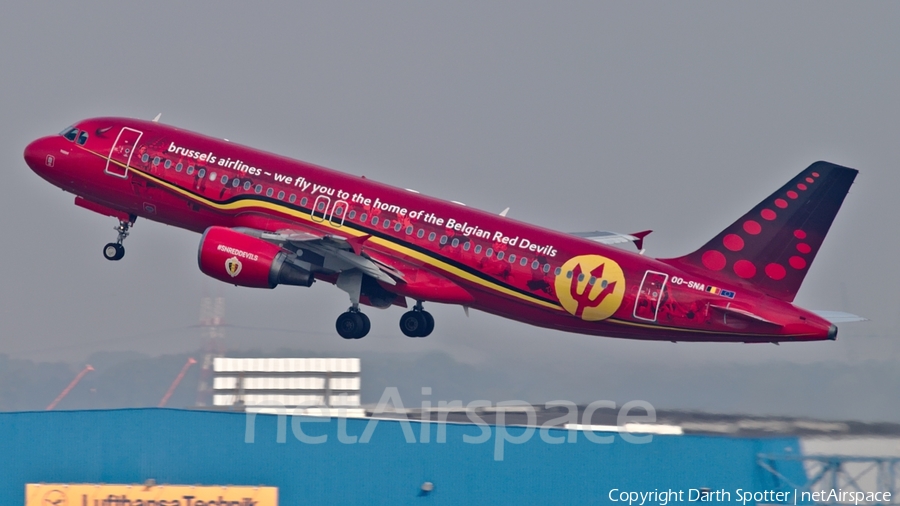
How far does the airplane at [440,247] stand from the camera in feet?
139

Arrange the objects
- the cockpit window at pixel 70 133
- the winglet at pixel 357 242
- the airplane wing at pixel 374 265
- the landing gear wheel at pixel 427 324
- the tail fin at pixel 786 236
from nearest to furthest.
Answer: the tail fin at pixel 786 236 → the winglet at pixel 357 242 → the airplane wing at pixel 374 265 → the cockpit window at pixel 70 133 → the landing gear wheel at pixel 427 324

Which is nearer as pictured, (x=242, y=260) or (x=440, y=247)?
(x=242, y=260)

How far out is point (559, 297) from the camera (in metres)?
43.7

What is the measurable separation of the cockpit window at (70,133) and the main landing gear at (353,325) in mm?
12103

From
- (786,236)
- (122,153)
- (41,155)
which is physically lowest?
(786,236)

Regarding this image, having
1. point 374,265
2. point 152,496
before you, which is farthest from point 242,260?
point 152,496

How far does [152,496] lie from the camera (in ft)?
132

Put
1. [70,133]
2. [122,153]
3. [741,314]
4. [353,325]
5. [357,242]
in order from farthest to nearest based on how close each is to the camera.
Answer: [70,133] → [122,153] → [353,325] → [357,242] → [741,314]

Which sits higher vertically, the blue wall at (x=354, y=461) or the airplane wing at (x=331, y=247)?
the airplane wing at (x=331, y=247)

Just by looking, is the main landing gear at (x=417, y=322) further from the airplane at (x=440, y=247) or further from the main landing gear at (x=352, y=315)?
the main landing gear at (x=352, y=315)

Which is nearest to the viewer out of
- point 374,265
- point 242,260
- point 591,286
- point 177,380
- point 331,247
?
point 591,286

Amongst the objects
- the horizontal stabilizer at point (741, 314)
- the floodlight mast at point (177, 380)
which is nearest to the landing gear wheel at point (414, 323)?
the floodlight mast at point (177, 380)

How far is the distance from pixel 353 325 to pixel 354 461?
6.80 meters

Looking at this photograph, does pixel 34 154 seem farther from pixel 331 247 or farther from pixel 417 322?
pixel 417 322
